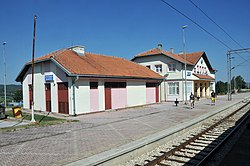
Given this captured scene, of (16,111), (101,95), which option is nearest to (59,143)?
(16,111)

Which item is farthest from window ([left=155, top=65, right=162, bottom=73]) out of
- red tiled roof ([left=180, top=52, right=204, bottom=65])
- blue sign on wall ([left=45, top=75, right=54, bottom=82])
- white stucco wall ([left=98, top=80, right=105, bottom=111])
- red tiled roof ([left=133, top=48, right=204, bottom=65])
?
blue sign on wall ([left=45, top=75, right=54, bottom=82])

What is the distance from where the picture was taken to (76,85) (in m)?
16.0

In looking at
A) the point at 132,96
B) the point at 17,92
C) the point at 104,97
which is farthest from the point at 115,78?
the point at 17,92

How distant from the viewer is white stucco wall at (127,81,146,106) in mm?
21188

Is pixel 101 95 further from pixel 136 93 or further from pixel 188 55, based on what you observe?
pixel 188 55

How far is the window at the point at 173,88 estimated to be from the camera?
2992 centimetres

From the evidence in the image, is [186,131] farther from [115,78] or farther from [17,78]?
[17,78]

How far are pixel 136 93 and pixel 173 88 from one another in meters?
10.0

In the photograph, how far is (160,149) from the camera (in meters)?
7.90

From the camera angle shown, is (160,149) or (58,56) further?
(58,56)

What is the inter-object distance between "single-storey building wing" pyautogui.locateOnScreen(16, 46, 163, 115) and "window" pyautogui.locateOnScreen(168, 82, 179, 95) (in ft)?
28.6

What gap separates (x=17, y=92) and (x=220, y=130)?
34.6 meters

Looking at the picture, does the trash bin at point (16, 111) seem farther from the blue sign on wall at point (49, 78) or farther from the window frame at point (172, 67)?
the window frame at point (172, 67)

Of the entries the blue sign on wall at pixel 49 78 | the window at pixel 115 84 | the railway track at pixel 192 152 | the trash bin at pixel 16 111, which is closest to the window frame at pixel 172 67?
the window at pixel 115 84
